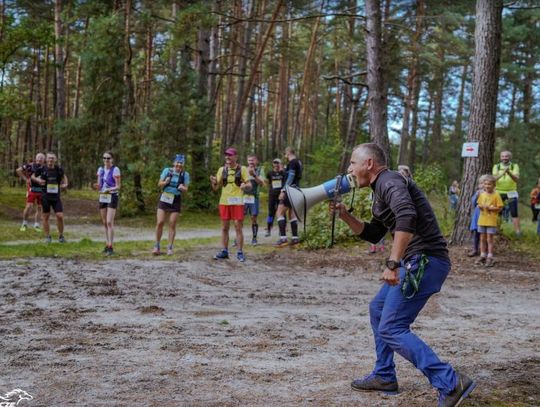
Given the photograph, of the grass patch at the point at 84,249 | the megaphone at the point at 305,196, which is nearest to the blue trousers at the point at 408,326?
the megaphone at the point at 305,196

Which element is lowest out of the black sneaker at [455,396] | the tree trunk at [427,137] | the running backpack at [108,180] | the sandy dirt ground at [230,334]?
the sandy dirt ground at [230,334]

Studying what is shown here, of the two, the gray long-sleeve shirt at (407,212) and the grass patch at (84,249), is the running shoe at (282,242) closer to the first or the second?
the grass patch at (84,249)

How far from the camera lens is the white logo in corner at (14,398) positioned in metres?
3.99

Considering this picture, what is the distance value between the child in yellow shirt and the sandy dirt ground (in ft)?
2.14

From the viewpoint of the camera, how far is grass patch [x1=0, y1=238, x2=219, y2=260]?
1184 cm

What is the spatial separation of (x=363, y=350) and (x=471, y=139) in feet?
28.4

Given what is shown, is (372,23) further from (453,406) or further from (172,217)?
(453,406)

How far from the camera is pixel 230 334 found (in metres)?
6.29

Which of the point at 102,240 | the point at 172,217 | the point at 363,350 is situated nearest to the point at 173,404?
the point at 363,350

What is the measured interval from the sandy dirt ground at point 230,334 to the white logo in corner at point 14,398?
0.10 metres

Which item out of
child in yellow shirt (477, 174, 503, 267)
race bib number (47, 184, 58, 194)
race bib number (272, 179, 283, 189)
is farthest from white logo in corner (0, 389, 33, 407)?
race bib number (272, 179, 283, 189)

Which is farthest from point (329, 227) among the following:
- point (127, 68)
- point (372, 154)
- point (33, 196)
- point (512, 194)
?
point (127, 68)

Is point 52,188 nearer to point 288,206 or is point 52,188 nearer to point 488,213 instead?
point 288,206

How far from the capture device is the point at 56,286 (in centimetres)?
870
